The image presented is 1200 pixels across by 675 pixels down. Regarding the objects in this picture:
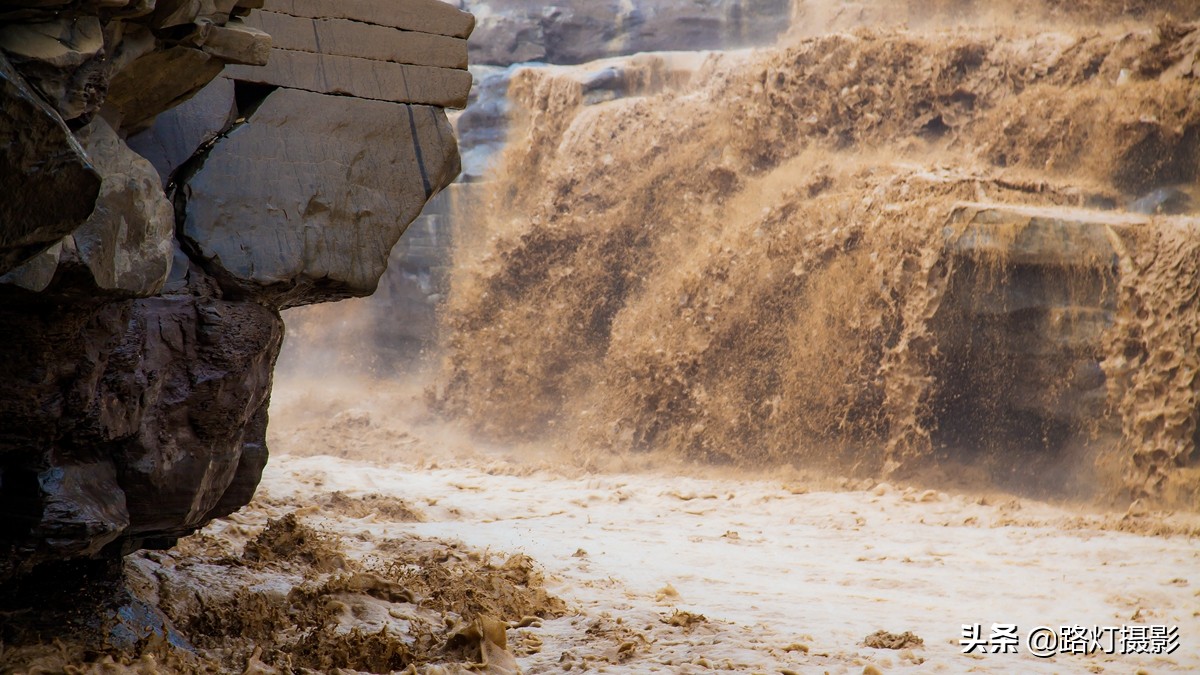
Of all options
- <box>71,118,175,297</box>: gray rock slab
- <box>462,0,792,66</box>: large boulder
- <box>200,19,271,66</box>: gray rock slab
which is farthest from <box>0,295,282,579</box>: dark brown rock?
<box>462,0,792,66</box>: large boulder

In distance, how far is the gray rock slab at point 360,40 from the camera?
10.2ft

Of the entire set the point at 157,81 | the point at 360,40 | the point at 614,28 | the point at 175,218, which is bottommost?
the point at 175,218

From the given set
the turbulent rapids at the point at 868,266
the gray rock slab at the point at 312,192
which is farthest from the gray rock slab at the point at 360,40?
the turbulent rapids at the point at 868,266

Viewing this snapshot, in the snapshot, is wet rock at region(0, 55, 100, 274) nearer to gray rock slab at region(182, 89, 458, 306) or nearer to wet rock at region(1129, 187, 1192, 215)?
gray rock slab at region(182, 89, 458, 306)

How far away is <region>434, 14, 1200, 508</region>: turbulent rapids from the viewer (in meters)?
7.88

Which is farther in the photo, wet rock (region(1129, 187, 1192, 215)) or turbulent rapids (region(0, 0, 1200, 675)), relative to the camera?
wet rock (region(1129, 187, 1192, 215))

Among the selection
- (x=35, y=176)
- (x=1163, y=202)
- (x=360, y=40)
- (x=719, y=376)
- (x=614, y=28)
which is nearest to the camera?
(x=35, y=176)

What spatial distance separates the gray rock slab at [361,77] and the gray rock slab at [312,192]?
3 cm

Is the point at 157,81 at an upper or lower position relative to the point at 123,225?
upper

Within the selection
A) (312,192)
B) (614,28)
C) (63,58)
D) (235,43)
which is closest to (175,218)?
(312,192)

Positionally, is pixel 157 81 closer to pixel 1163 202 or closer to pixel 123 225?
pixel 123 225

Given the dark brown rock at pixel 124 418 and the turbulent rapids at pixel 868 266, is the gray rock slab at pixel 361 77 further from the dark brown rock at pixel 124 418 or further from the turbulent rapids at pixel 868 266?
the turbulent rapids at pixel 868 266

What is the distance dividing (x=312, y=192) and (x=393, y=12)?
0.67 meters

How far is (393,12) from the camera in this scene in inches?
130
